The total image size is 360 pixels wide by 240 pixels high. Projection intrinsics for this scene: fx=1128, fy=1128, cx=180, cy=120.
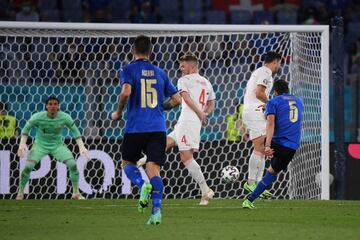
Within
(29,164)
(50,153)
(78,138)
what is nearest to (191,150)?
(78,138)

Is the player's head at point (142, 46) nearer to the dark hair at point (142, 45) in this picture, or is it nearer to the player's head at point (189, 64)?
the dark hair at point (142, 45)

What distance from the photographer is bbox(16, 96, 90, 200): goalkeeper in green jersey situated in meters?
16.0

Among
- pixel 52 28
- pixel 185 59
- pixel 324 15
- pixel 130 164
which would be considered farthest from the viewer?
pixel 324 15

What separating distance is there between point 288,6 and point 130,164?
16797 millimetres

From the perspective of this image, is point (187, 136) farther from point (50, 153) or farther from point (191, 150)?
point (50, 153)

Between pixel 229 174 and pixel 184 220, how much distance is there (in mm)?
4715

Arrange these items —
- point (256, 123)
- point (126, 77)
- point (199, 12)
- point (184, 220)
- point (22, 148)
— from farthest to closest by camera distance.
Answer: point (199, 12) → point (22, 148) → point (256, 123) → point (184, 220) → point (126, 77)

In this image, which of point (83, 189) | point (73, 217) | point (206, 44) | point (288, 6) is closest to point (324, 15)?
point (288, 6)

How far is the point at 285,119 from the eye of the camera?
1323 centimetres

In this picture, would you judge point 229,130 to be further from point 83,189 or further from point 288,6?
point 288,6

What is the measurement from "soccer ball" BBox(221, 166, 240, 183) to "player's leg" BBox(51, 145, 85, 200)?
80.4 inches

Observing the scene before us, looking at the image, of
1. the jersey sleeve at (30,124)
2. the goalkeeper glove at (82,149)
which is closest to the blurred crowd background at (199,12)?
the jersey sleeve at (30,124)

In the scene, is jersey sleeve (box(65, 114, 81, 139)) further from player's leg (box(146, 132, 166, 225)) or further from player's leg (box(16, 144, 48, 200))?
player's leg (box(146, 132, 166, 225))

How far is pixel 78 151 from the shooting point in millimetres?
17016
